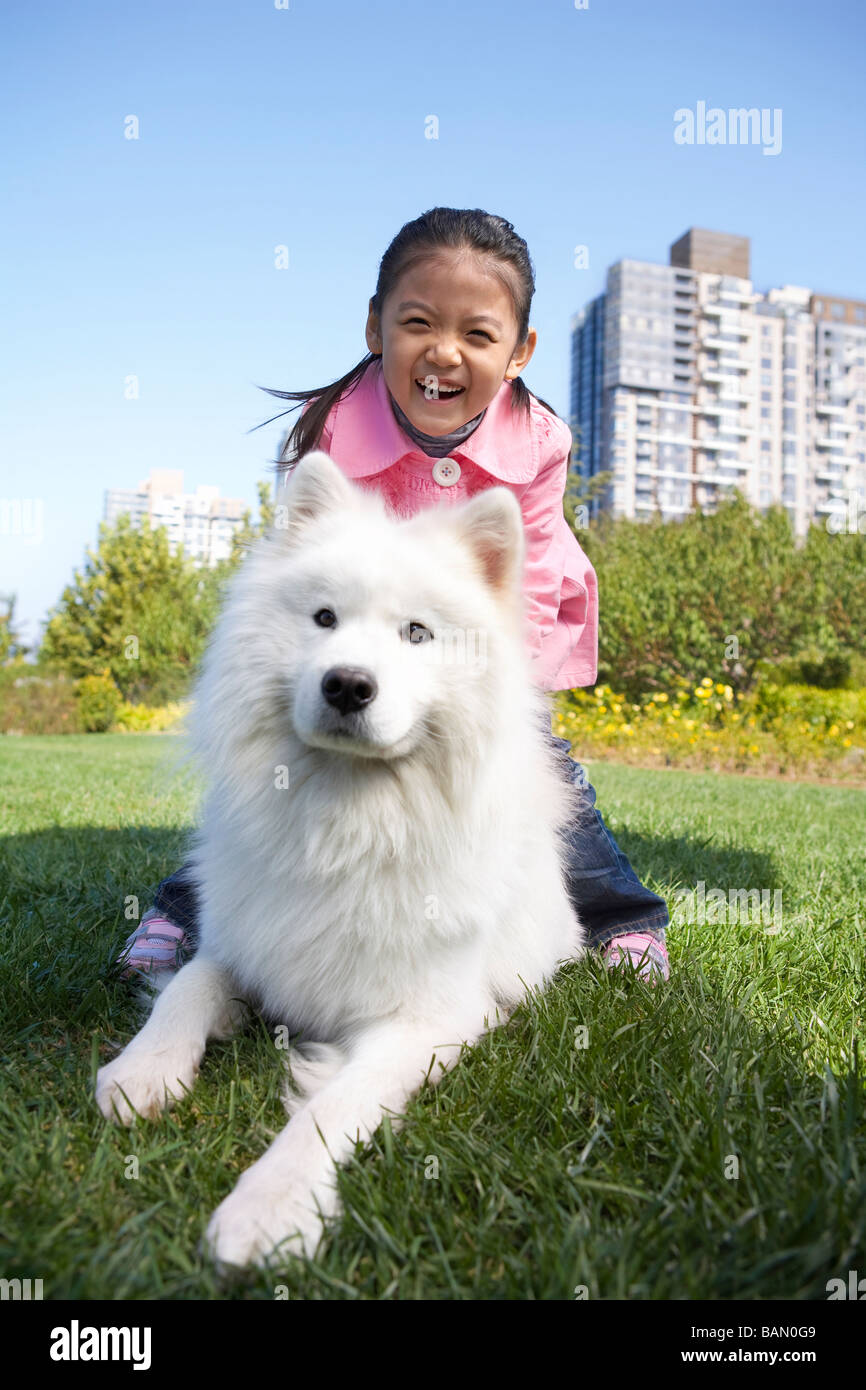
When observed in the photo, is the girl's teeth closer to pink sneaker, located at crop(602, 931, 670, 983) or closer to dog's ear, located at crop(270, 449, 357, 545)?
dog's ear, located at crop(270, 449, 357, 545)

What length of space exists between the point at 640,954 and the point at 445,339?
209 centimetres

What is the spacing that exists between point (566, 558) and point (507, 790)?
3.69 ft

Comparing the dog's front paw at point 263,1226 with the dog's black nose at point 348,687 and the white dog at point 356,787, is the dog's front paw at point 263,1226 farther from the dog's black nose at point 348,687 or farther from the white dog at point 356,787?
the dog's black nose at point 348,687

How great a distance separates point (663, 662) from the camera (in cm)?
1592

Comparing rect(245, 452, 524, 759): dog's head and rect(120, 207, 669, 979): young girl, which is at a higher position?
rect(120, 207, 669, 979): young girl

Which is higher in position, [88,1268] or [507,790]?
[507,790]

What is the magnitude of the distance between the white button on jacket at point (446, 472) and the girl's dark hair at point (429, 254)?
339mm

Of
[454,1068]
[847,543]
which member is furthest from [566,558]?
[847,543]

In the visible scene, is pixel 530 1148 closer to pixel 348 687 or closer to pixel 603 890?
pixel 348 687

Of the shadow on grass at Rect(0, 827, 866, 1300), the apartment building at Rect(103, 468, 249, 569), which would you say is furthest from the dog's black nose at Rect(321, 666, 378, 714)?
the apartment building at Rect(103, 468, 249, 569)

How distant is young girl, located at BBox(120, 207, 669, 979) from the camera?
2.70 m

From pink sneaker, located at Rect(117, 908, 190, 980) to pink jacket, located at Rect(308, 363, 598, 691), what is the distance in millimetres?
1412
